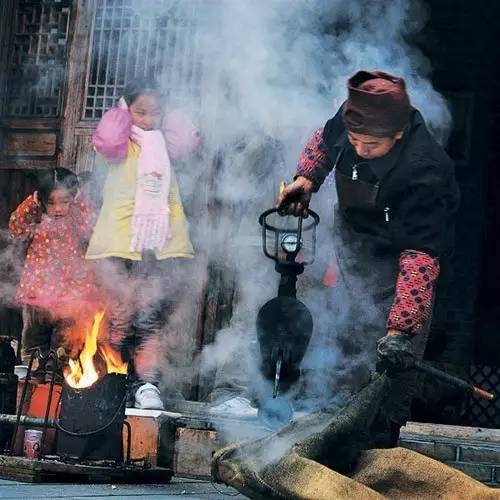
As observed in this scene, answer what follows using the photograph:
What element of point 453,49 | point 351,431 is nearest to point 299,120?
point 453,49

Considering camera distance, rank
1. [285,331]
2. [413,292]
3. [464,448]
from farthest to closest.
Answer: [464,448] → [285,331] → [413,292]

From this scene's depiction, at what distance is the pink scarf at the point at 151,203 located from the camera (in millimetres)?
9438

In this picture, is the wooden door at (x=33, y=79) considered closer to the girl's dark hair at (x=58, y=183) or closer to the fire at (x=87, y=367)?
the girl's dark hair at (x=58, y=183)

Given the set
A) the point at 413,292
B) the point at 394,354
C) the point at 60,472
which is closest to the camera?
the point at 394,354

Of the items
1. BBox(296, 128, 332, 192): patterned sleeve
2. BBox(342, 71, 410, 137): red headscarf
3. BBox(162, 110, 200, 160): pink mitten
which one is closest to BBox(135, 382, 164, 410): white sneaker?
BBox(162, 110, 200, 160): pink mitten

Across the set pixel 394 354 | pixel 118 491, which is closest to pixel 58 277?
pixel 118 491

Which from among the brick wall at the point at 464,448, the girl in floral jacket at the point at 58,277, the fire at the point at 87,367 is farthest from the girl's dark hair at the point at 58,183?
the brick wall at the point at 464,448

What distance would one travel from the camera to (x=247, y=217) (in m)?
9.16

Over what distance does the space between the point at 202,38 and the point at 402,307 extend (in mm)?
3989

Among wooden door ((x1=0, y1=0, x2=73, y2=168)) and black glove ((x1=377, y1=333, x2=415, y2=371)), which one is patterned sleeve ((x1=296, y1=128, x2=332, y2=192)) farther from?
wooden door ((x1=0, y1=0, x2=73, y2=168))

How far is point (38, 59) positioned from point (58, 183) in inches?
47.7

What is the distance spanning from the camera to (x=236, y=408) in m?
8.32

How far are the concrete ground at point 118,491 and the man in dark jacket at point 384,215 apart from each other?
1005mm

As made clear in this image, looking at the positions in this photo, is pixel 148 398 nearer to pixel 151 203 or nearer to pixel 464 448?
pixel 151 203
